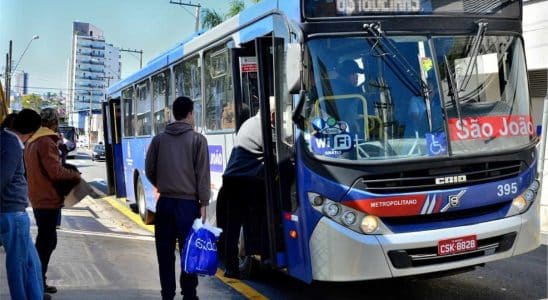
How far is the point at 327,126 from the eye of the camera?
4.57 meters

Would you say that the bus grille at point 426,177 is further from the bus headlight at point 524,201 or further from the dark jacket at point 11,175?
the dark jacket at point 11,175

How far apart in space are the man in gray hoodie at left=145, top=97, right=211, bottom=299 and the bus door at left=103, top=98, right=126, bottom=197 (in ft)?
27.8

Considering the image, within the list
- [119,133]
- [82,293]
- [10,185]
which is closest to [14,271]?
[10,185]

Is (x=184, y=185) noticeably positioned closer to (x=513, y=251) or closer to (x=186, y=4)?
(x=513, y=251)

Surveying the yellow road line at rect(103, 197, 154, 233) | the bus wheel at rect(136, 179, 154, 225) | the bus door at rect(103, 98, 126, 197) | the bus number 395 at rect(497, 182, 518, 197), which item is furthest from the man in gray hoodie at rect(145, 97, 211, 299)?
the bus door at rect(103, 98, 126, 197)

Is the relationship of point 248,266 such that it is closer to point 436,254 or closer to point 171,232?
point 171,232

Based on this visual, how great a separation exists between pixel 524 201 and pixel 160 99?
6047mm

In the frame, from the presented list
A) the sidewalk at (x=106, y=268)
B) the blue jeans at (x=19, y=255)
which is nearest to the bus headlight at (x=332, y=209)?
the sidewalk at (x=106, y=268)

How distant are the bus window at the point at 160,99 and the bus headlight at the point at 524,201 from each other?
17.6 ft

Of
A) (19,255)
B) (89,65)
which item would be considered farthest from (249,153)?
(89,65)

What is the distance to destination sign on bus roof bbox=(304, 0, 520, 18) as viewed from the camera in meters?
4.68

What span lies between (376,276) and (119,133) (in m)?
9.88

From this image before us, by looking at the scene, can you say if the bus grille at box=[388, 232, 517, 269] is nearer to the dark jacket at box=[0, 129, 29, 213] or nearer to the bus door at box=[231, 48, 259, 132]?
the bus door at box=[231, 48, 259, 132]

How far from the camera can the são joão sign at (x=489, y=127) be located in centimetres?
471
